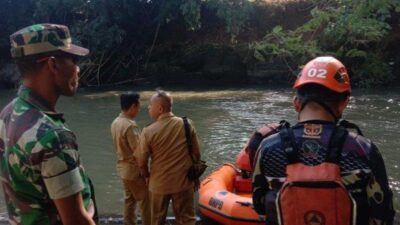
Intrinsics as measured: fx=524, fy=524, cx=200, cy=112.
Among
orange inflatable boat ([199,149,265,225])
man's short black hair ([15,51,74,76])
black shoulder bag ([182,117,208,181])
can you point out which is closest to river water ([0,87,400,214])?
orange inflatable boat ([199,149,265,225])

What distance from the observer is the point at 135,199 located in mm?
4852

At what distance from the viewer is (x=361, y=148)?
6.08ft

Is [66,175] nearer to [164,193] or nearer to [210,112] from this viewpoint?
[164,193]

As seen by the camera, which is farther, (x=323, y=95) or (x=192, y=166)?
(x=192, y=166)

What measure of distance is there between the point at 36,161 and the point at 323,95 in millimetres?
1053

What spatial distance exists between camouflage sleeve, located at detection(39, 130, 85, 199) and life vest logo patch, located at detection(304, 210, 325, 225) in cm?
83

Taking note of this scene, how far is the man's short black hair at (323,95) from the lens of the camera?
1.92m

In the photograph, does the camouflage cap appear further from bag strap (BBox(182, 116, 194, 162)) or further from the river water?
the river water

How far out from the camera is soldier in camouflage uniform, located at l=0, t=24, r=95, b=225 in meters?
1.82

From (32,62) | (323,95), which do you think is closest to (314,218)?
(323,95)

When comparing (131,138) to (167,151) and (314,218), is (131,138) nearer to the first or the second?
(167,151)

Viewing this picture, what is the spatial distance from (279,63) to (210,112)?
764 cm

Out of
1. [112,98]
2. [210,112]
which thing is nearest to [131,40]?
[112,98]

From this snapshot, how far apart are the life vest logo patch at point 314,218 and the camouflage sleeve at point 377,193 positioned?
18 centimetres
